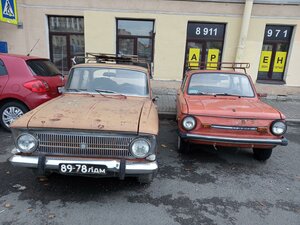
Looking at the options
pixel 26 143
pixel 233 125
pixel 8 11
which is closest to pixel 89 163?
pixel 26 143

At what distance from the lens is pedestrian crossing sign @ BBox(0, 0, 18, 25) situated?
7.90 m

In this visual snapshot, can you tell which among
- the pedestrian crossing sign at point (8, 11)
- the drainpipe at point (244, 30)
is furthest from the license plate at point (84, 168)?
the drainpipe at point (244, 30)

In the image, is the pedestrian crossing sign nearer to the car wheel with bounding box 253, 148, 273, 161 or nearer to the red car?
the red car

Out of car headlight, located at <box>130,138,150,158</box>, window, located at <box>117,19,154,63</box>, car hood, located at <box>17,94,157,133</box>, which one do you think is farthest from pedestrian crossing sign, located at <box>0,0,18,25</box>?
car headlight, located at <box>130,138,150,158</box>

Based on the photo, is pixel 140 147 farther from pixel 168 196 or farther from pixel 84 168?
pixel 168 196

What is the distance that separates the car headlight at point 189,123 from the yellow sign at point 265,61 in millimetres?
8067

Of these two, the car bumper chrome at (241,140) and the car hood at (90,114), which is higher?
the car hood at (90,114)

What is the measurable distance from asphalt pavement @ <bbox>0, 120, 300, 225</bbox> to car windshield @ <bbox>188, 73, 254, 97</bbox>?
1.47 m

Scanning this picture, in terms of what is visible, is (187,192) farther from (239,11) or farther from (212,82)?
(239,11)

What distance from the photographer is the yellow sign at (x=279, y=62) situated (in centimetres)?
1055

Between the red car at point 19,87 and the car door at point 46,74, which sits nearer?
the red car at point 19,87

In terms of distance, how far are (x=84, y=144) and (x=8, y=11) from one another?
7.76 m

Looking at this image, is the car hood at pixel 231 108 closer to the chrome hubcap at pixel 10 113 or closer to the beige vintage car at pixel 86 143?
the beige vintage car at pixel 86 143

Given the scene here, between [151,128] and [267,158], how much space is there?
2.81 metres
